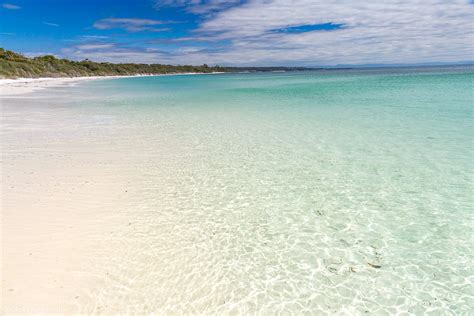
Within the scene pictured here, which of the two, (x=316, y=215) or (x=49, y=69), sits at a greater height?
(x=49, y=69)

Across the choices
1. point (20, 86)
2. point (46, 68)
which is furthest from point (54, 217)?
point (46, 68)

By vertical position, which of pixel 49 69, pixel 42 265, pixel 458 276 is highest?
pixel 49 69

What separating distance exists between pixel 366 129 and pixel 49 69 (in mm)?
83520

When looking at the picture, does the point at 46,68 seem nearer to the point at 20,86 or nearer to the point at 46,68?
the point at 46,68

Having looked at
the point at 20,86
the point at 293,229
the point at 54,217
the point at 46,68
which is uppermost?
the point at 46,68

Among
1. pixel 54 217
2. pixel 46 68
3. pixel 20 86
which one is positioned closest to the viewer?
pixel 54 217

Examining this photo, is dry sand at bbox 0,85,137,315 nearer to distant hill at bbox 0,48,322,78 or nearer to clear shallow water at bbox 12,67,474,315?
clear shallow water at bbox 12,67,474,315

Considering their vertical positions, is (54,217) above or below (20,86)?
below

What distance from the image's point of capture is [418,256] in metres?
4.61

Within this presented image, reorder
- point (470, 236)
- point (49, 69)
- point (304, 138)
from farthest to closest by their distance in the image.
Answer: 1. point (49, 69)
2. point (304, 138)
3. point (470, 236)

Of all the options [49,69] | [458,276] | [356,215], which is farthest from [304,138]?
[49,69]

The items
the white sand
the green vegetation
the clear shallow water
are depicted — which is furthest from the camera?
the green vegetation

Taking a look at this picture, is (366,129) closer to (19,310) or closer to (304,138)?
(304,138)

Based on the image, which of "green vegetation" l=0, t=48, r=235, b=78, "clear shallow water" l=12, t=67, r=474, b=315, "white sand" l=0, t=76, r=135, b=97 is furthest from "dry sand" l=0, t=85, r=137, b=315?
"green vegetation" l=0, t=48, r=235, b=78
